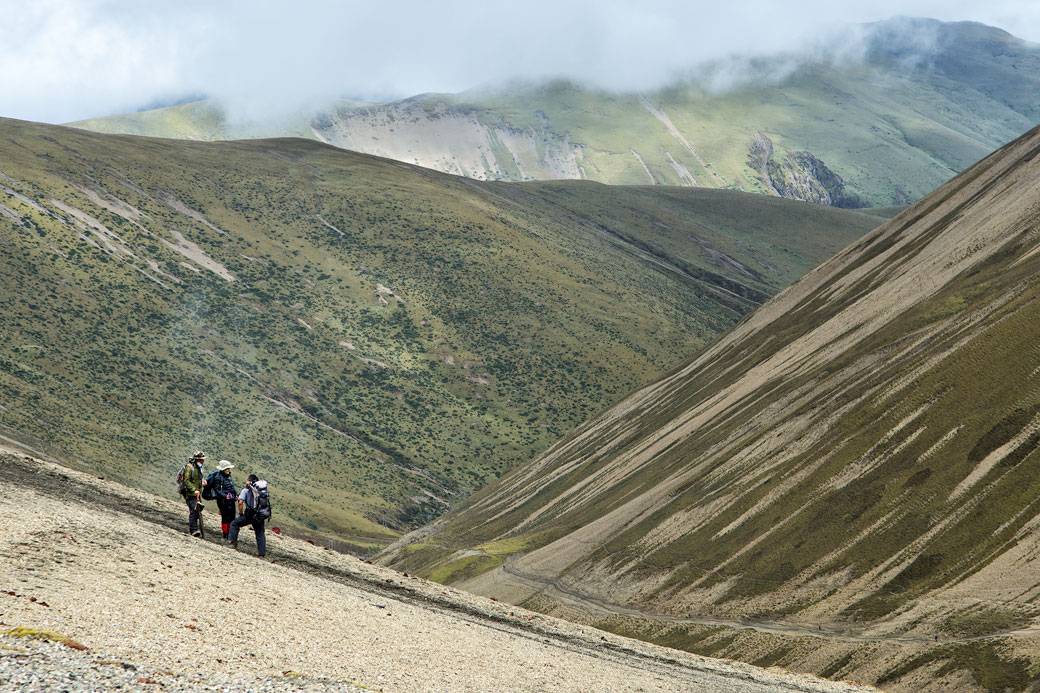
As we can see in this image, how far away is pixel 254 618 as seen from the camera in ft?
89.1

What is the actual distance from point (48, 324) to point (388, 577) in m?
109

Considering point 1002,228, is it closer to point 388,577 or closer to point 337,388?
point 388,577

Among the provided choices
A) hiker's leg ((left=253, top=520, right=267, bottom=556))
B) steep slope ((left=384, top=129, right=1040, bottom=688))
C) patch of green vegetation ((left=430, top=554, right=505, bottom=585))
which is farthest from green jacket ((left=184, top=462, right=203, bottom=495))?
patch of green vegetation ((left=430, top=554, right=505, bottom=585))

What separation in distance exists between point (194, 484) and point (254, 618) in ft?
32.4

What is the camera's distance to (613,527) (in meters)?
71.6

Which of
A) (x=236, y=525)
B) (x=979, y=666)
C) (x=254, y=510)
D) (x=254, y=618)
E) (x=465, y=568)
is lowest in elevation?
(x=254, y=618)

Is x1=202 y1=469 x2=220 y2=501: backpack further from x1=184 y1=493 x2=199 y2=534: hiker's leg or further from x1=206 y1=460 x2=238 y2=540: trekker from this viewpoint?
x1=184 y1=493 x2=199 y2=534: hiker's leg

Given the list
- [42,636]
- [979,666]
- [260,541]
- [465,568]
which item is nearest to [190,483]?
[260,541]

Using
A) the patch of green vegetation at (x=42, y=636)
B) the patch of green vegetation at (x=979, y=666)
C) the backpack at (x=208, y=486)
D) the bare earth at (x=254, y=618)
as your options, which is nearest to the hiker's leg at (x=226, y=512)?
the backpack at (x=208, y=486)

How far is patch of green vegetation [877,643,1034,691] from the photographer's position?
121 ft

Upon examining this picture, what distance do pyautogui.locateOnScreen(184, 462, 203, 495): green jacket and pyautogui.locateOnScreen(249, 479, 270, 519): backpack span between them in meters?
2.00

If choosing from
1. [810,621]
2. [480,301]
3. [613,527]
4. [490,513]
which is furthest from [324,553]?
[480,301]

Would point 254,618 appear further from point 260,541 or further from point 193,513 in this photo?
point 193,513

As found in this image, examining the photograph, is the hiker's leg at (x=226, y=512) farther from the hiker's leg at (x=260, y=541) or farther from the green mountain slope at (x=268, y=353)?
the green mountain slope at (x=268, y=353)
